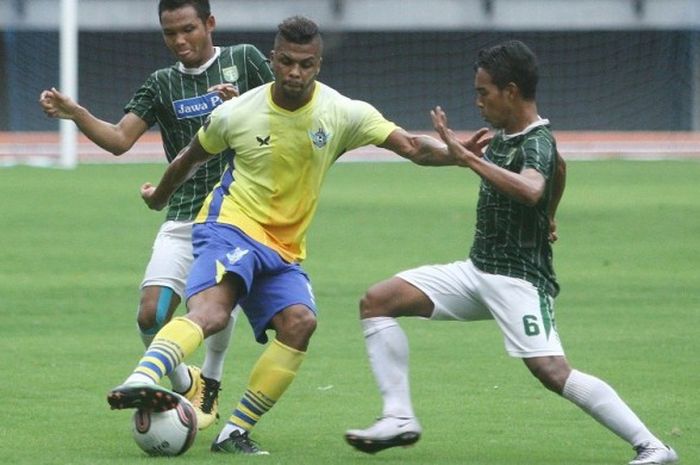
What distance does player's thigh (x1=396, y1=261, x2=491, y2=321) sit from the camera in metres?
7.10

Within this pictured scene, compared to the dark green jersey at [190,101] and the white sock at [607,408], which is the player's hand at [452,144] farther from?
the dark green jersey at [190,101]

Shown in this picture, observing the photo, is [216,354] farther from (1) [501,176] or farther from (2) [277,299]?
(1) [501,176]

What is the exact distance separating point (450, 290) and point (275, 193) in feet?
2.97

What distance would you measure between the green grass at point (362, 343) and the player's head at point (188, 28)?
189 cm

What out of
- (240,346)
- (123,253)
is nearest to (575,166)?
(123,253)

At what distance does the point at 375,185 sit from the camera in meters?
25.4

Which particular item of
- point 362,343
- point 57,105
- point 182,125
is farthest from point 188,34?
point 362,343

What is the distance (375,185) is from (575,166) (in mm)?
5691

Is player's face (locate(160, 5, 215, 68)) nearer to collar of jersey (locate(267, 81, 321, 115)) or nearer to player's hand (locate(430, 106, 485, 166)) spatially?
collar of jersey (locate(267, 81, 321, 115))

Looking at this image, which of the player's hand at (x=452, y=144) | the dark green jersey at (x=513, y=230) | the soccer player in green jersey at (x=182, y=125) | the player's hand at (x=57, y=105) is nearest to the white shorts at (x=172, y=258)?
the soccer player in green jersey at (x=182, y=125)

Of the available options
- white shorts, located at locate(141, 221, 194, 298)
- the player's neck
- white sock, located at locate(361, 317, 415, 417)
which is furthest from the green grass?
the player's neck

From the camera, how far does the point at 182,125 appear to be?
8.38 meters

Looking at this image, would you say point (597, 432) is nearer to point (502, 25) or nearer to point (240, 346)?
point (240, 346)

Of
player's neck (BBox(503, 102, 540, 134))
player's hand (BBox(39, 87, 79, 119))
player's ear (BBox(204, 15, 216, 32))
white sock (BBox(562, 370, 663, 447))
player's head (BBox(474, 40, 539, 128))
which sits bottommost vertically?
white sock (BBox(562, 370, 663, 447))
